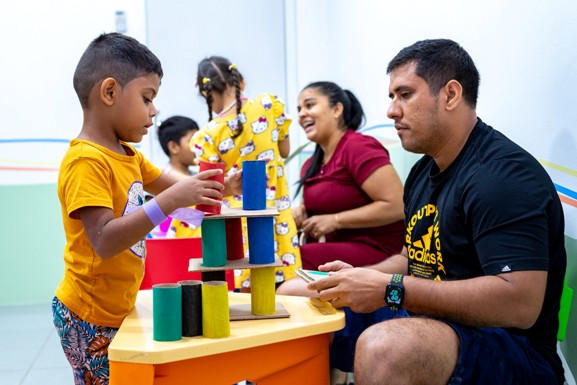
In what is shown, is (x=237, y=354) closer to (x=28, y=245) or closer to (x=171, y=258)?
(x=171, y=258)

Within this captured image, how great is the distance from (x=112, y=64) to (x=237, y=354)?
79 centimetres

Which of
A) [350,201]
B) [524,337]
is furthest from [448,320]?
[350,201]

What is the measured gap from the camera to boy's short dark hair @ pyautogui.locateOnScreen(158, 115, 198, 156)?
153 inches

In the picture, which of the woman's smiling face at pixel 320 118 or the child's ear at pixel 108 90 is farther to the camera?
the woman's smiling face at pixel 320 118

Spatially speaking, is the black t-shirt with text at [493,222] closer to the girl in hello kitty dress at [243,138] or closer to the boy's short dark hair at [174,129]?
the girl in hello kitty dress at [243,138]

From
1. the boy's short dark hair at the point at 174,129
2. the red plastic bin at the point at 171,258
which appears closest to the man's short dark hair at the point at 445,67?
the red plastic bin at the point at 171,258

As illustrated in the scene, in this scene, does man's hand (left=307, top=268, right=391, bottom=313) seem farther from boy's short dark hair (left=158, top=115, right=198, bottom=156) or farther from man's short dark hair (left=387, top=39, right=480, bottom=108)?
boy's short dark hair (left=158, top=115, right=198, bottom=156)

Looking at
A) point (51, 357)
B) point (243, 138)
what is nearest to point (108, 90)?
point (243, 138)

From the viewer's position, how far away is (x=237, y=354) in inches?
53.0

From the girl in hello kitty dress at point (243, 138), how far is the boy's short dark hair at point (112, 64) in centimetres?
101

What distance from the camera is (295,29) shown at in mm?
4805

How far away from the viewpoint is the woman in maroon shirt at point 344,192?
258cm

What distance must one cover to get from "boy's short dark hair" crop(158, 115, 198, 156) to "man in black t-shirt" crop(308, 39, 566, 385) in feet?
7.84

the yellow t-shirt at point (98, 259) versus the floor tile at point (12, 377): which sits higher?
the yellow t-shirt at point (98, 259)
